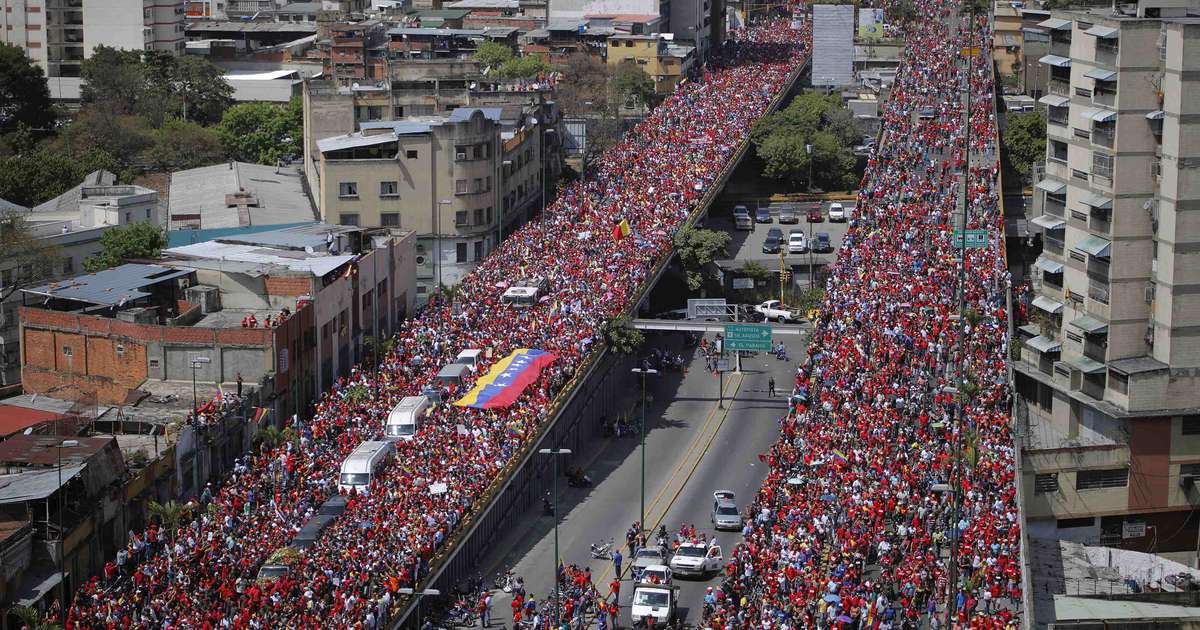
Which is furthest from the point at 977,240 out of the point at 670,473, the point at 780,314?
the point at 670,473

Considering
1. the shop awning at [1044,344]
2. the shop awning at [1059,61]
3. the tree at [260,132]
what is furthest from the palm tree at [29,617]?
the tree at [260,132]

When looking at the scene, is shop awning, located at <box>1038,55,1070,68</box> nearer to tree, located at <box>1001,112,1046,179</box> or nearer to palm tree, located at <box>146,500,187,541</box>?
palm tree, located at <box>146,500,187,541</box>

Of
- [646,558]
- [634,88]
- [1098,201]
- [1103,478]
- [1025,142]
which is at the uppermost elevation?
[634,88]

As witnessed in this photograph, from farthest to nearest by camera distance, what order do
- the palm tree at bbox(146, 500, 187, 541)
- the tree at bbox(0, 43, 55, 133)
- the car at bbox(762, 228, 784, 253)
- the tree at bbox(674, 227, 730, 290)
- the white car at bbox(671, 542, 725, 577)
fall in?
the tree at bbox(0, 43, 55, 133)
the car at bbox(762, 228, 784, 253)
the tree at bbox(674, 227, 730, 290)
the white car at bbox(671, 542, 725, 577)
the palm tree at bbox(146, 500, 187, 541)

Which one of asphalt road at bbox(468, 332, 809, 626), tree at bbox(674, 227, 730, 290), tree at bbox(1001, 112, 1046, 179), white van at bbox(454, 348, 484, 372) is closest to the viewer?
asphalt road at bbox(468, 332, 809, 626)

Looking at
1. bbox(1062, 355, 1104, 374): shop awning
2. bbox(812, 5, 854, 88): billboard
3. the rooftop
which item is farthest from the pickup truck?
bbox(812, 5, 854, 88): billboard

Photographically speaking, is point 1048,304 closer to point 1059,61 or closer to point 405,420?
point 1059,61

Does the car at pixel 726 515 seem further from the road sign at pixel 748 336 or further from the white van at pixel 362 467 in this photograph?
the road sign at pixel 748 336
